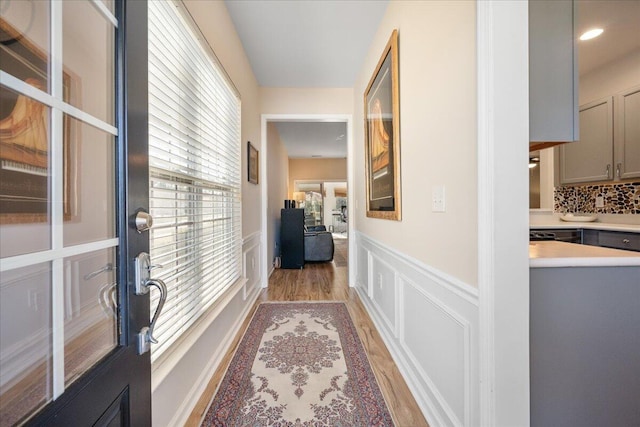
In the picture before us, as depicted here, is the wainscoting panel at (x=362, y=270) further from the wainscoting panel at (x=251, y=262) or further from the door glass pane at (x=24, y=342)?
the door glass pane at (x=24, y=342)

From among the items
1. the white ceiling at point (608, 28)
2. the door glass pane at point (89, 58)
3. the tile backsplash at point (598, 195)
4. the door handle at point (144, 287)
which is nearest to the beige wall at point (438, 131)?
the door handle at point (144, 287)

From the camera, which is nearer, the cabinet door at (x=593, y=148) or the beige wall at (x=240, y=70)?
the beige wall at (x=240, y=70)

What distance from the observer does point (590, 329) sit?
3.34ft

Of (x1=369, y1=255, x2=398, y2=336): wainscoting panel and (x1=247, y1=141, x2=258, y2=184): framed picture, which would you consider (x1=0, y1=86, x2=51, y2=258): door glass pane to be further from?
(x1=247, y1=141, x2=258, y2=184): framed picture

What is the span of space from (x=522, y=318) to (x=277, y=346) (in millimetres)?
1664

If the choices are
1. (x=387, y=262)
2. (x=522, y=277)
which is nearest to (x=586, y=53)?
(x=387, y=262)

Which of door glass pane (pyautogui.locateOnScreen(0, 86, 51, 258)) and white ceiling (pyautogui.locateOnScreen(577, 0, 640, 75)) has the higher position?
white ceiling (pyautogui.locateOnScreen(577, 0, 640, 75))

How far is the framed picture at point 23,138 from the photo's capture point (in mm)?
417

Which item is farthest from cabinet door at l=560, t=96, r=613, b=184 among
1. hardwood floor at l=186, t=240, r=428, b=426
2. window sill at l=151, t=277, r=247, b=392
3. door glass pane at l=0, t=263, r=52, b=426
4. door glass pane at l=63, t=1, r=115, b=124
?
door glass pane at l=0, t=263, r=52, b=426

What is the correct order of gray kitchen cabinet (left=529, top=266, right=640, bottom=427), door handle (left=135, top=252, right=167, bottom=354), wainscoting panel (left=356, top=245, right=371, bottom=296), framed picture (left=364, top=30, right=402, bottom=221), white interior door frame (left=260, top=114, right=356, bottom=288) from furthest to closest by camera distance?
1. white interior door frame (left=260, top=114, right=356, bottom=288)
2. wainscoting panel (left=356, top=245, right=371, bottom=296)
3. framed picture (left=364, top=30, right=402, bottom=221)
4. gray kitchen cabinet (left=529, top=266, right=640, bottom=427)
5. door handle (left=135, top=252, right=167, bottom=354)

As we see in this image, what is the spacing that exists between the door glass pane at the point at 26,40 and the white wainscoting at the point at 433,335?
4.30ft

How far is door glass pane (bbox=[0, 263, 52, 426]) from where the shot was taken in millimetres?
418

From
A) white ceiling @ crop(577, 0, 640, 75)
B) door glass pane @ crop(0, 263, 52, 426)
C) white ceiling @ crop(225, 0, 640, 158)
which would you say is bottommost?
door glass pane @ crop(0, 263, 52, 426)

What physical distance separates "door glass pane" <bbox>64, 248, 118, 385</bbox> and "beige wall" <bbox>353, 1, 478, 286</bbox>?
3.75 ft
